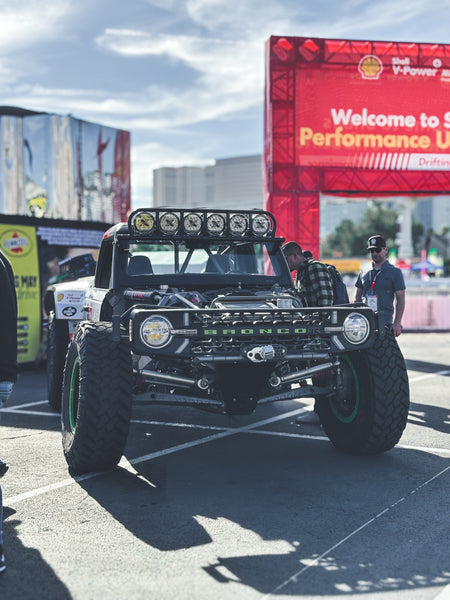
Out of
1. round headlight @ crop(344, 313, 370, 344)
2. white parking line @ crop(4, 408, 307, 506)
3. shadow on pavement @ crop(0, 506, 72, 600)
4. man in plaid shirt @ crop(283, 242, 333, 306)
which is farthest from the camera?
man in plaid shirt @ crop(283, 242, 333, 306)

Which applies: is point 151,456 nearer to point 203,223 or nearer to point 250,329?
point 250,329

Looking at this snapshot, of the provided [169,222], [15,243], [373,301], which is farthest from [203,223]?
[15,243]

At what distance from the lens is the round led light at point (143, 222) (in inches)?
262

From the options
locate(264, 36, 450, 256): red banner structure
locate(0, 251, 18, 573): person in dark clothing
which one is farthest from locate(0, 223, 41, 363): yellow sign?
locate(0, 251, 18, 573): person in dark clothing

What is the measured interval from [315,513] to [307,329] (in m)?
1.38

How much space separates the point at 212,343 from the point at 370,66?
12558 mm

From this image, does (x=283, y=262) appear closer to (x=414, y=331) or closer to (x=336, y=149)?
(x=336, y=149)

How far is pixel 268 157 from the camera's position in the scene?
1603 cm

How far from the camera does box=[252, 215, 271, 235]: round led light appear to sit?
6.96 m

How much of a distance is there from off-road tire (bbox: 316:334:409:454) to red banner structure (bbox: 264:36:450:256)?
9.59 meters

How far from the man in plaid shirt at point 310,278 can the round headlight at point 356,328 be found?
4.59 feet

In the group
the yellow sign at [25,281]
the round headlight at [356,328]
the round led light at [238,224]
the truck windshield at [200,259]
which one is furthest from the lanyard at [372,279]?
the yellow sign at [25,281]

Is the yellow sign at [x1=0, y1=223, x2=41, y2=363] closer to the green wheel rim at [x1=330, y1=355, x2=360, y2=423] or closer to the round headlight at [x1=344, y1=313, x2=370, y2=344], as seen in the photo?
the green wheel rim at [x1=330, y1=355, x2=360, y2=423]

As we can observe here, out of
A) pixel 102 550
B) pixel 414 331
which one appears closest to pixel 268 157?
pixel 414 331
